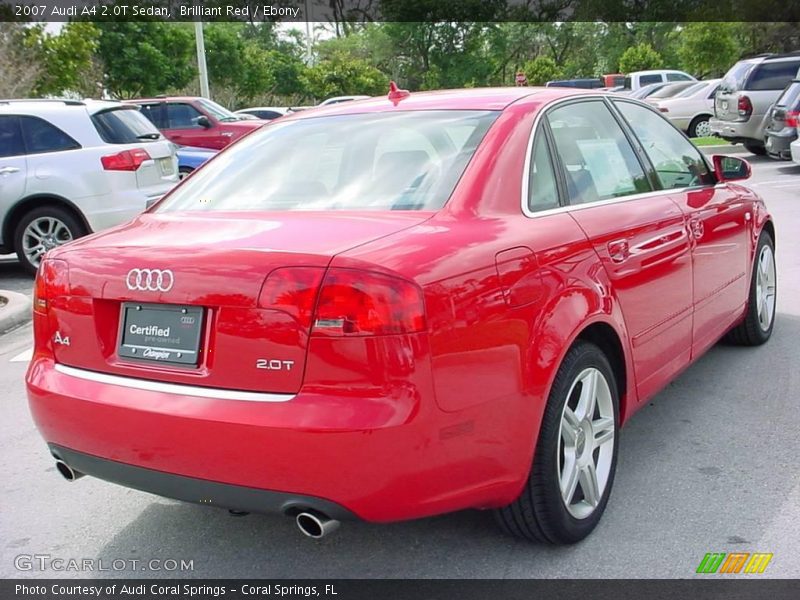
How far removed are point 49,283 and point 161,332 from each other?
623 mm

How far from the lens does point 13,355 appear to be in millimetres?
6559

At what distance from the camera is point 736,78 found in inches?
757

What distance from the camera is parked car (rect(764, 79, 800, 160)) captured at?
15.4 meters

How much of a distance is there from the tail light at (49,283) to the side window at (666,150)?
2.72 meters

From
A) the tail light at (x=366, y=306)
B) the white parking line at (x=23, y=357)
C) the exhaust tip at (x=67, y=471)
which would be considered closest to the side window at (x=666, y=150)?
the tail light at (x=366, y=306)

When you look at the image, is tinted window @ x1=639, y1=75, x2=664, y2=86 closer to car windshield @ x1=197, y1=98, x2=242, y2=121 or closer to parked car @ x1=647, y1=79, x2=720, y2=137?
parked car @ x1=647, y1=79, x2=720, y2=137

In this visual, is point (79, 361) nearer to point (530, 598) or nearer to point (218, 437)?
point (218, 437)

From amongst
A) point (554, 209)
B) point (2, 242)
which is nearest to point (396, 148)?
point (554, 209)

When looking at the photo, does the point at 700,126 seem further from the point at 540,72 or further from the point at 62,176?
the point at 540,72

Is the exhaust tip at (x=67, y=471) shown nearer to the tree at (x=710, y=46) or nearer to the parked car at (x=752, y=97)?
the parked car at (x=752, y=97)

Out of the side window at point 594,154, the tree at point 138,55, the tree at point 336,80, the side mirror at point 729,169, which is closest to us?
the side window at point 594,154

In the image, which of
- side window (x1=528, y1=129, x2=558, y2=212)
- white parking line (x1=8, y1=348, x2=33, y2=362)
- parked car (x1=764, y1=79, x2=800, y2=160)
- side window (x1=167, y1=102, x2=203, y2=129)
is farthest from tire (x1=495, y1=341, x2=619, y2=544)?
side window (x1=167, y1=102, x2=203, y2=129)

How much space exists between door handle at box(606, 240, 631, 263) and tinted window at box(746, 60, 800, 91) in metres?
16.6

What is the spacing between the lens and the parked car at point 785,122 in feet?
50.4
